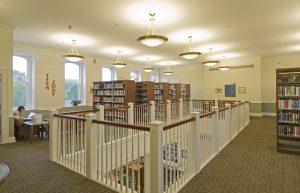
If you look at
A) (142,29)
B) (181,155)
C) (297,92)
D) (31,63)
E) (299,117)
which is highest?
(142,29)

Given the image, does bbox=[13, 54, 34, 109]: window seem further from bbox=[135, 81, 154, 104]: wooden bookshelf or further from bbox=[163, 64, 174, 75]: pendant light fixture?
bbox=[163, 64, 174, 75]: pendant light fixture

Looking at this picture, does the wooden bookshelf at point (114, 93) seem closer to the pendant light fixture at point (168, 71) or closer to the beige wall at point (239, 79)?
the pendant light fixture at point (168, 71)

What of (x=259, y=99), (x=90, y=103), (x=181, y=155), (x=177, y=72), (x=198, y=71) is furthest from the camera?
(x=177, y=72)

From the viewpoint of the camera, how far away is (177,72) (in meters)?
15.5

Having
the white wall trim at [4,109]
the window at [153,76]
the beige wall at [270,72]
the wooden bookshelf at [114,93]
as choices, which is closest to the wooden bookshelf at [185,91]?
the window at [153,76]

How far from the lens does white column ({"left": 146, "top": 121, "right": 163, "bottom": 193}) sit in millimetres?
2645

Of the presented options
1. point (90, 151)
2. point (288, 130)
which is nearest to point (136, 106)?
point (90, 151)

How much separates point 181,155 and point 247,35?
5.89 metres

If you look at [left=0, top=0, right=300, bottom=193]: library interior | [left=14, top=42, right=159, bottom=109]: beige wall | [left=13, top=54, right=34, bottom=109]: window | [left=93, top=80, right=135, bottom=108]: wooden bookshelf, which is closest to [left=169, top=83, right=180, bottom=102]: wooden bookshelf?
[left=0, top=0, right=300, bottom=193]: library interior

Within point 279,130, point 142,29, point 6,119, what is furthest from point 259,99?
point 6,119

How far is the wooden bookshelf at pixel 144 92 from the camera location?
9617 millimetres

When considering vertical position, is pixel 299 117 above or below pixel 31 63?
below

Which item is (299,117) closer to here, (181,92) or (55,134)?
(55,134)

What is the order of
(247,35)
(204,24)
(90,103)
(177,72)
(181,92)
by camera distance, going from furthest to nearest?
(177,72), (181,92), (90,103), (247,35), (204,24)
